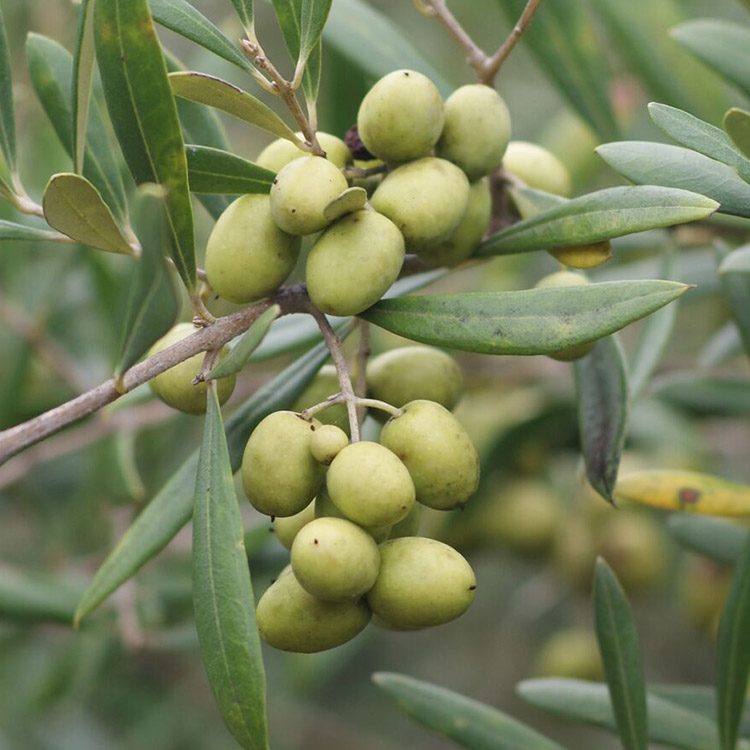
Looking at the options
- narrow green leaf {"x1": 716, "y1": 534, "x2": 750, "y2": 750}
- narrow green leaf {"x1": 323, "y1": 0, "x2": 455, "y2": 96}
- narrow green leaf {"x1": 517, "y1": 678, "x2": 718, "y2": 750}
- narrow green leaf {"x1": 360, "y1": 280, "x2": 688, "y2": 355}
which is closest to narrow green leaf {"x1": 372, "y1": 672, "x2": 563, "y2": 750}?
narrow green leaf {"x1": 517, "y1": 678, "x2": 718, "y2": 750}

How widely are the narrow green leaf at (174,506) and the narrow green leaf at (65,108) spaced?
22 cm

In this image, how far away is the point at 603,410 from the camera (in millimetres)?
958

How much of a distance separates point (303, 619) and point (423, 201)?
0.32 meters

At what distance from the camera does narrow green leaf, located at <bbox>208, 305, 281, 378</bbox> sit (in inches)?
26.5

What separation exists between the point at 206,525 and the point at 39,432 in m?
0.14

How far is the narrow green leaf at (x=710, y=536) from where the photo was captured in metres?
1.13

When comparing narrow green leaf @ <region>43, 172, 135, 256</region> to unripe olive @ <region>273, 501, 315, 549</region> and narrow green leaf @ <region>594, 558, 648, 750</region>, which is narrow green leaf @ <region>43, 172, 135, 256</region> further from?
narrow green leaf @ <region>594, 558, 648, 750</region>

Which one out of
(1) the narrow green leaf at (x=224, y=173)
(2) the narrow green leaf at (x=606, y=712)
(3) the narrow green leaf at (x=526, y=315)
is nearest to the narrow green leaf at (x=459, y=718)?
(2) the narrow green leaf at (x=606, y=712)

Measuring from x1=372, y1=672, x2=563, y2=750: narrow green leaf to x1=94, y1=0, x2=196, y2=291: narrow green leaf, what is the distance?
51 cm

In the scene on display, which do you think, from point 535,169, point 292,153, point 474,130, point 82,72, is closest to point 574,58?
point 535,169

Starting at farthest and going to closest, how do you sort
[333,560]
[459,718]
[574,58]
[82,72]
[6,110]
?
[574,58] → [459,718] → [6,110] → [82,72] → [333,560]

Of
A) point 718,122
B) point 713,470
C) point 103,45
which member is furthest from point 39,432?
point 713,470

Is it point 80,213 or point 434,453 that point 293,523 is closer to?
point 434,453

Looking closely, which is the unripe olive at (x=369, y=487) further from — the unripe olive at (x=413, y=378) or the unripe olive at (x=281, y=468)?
the unripe olive at (x=413, y=378)
